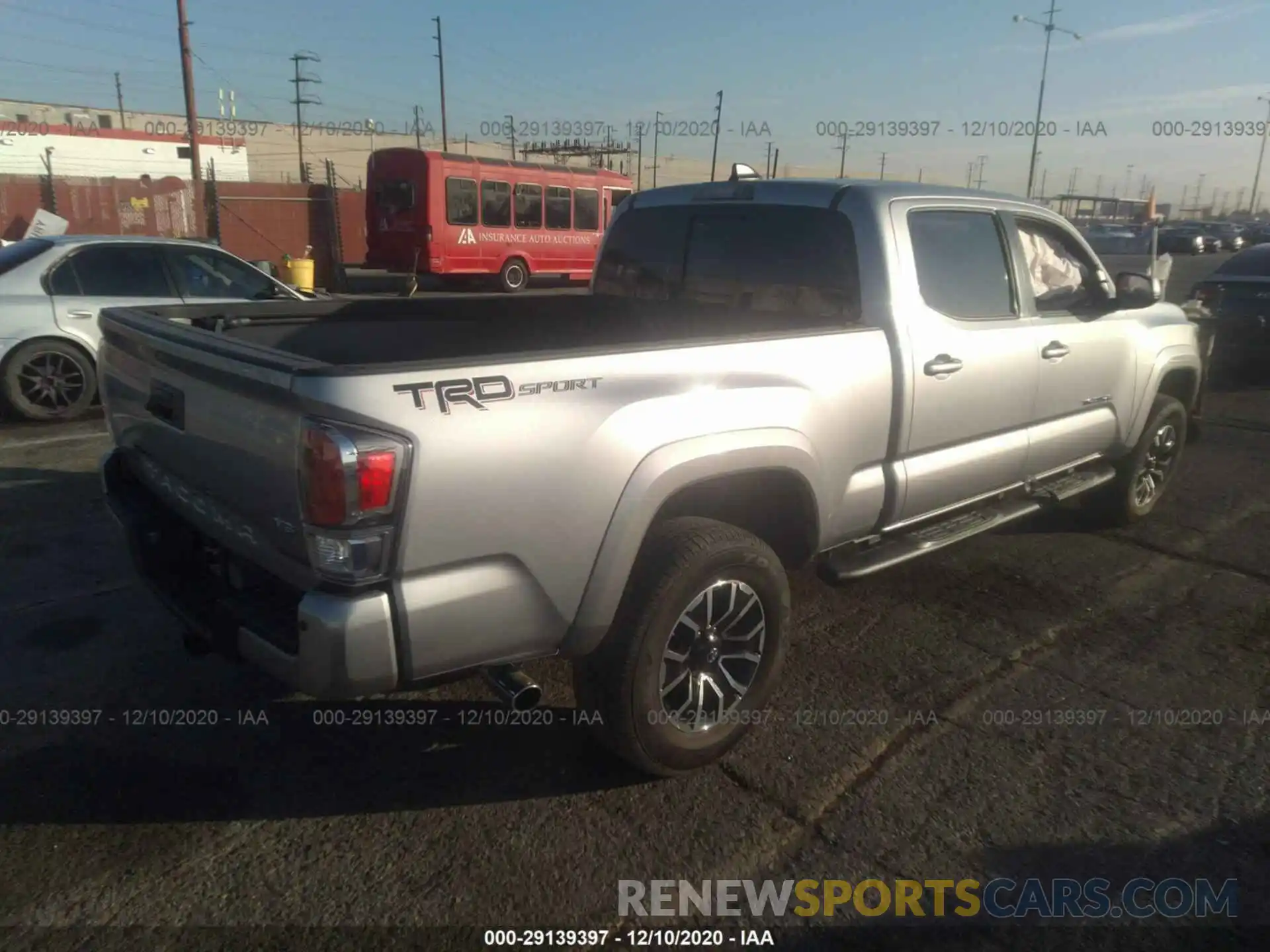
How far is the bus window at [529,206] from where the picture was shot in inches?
885

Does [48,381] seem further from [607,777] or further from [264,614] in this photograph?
[607,777]

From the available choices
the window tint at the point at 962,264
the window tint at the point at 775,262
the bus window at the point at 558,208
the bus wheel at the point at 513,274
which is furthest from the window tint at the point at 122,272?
the bus window at the point at 558,208

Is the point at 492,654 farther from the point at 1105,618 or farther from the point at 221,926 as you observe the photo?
the point at 1105,618

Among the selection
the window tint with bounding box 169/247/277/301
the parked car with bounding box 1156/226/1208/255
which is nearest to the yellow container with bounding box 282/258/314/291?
the window tint with bounding box 169/247/277/301

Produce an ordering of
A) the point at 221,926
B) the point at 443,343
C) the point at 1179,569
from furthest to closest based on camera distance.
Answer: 1. the point at 1179,569
2. the point at 443,343
3. the point at 221,926

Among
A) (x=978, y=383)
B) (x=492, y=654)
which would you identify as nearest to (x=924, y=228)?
(x=978, y=383)

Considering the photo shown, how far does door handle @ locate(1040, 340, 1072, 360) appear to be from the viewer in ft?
14.4

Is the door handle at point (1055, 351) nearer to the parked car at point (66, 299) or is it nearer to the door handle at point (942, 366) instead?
the door handle at point (942, 366)

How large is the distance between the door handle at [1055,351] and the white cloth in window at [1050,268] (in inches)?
10.4

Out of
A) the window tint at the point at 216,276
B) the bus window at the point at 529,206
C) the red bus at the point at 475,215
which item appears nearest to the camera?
the window tint at the point at 216,276

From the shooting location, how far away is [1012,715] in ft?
11.7

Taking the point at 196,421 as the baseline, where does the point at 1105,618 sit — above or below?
below

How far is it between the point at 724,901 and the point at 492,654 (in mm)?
948

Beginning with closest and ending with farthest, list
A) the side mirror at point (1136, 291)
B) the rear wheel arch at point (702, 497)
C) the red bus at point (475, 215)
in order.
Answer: the rear wheel arch at point (702, 497), the side mirror at point (1136, 291), the red bus at point (475, 215)
